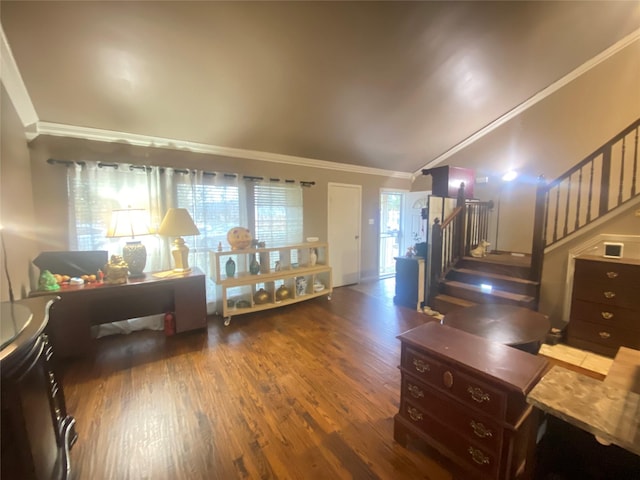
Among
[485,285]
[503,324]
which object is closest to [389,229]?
[485,285]

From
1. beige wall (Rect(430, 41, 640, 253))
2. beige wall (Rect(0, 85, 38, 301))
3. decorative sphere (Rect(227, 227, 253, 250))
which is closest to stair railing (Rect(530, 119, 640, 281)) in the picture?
beige wall (Rect(430, 41, 640, 253))

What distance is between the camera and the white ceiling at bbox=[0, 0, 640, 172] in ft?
6.42

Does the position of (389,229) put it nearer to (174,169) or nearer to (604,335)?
(604,335)

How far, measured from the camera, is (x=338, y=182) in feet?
15.8

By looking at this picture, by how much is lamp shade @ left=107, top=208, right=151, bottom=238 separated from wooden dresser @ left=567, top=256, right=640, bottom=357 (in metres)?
4.45

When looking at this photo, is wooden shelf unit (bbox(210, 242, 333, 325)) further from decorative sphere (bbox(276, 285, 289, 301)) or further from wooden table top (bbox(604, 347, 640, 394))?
wooden table top (bbox(604, 347, 640, 394))

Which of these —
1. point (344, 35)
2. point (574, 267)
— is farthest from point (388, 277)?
point (344, 35)

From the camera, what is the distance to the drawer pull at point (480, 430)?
1.22 m

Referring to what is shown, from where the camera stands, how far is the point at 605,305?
101 inches

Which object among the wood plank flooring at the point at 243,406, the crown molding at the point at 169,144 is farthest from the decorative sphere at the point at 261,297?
the crown molding at the point at 169,144

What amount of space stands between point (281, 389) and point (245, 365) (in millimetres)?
504

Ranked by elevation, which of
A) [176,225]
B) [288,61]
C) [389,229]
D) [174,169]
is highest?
[288,61]

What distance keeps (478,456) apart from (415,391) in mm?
360

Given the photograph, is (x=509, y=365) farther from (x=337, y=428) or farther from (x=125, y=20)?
(x=125, y=20)
